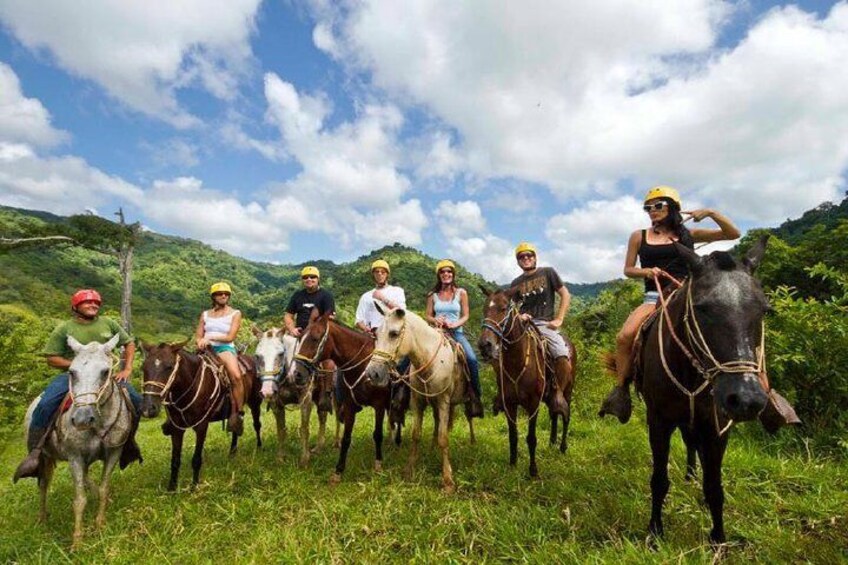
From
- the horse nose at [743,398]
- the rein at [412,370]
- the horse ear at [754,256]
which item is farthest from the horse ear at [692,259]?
the rein at [412,370]

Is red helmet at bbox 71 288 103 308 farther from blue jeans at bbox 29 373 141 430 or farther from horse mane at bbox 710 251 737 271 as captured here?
horse mane at bbox 710 251 737 271

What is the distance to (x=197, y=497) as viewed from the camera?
6098mm

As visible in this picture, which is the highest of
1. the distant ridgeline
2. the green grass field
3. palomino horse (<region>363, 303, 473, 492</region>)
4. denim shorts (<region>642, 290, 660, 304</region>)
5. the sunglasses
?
the distant ridgeline

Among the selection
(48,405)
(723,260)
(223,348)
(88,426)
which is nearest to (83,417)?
(88,426)

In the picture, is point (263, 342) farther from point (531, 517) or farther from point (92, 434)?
point (531, 517)

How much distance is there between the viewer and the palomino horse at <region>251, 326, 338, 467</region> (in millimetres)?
7188

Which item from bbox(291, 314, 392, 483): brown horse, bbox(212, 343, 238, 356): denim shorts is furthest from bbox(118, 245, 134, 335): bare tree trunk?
bbox(291, 314, 392, 483): brown horse

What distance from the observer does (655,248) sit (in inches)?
192

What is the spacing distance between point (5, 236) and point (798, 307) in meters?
31.1

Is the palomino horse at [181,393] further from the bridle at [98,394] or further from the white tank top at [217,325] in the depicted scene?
the white tank top at [217,325]

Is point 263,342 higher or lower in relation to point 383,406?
higher

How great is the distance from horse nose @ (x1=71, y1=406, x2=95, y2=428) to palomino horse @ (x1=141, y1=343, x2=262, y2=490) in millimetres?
785

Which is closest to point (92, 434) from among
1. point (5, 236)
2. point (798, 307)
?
point (798, 307)

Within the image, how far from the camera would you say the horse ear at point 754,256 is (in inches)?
134
